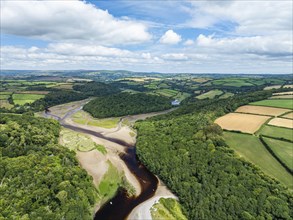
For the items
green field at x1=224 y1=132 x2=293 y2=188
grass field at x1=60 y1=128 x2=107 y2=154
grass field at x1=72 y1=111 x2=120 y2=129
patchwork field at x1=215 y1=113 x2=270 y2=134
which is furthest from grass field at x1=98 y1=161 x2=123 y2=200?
grass field at x1=72 y1=111 x2=120 y2=129

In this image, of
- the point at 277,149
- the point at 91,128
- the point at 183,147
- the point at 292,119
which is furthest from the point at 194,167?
the point at 91,128

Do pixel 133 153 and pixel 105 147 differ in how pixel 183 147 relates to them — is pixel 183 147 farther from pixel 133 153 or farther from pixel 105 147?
pixel 105 147

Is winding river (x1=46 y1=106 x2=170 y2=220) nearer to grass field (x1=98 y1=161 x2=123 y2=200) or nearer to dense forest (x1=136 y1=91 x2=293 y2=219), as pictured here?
grass field (x1=98 y1=161 x2=123 y2=200)

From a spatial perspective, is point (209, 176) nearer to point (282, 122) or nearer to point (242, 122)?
point (242, 122)

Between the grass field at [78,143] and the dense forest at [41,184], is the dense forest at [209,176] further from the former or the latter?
the dense forest at [41,184]

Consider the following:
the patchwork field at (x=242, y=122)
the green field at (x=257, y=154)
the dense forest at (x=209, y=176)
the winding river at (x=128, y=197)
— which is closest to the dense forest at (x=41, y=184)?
the winding river at (x=128, y=197)

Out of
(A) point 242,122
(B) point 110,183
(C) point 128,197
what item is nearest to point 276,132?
(A) point 242,122
